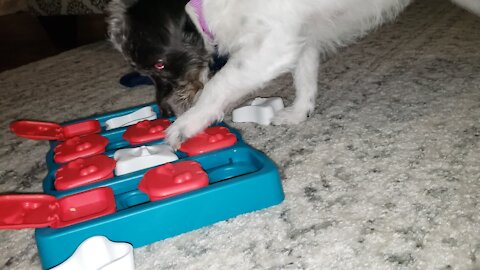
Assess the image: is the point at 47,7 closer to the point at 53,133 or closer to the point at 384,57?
the point at 53,133

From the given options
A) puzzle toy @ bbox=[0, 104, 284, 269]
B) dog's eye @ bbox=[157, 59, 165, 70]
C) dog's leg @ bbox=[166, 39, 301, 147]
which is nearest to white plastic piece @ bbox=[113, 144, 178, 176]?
puzzle toy @ bbox=[0, 104, 284, 269]

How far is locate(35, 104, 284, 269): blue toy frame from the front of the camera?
2.54 ft

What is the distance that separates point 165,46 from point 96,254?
2.05 feet

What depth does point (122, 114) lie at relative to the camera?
1301 millimetres

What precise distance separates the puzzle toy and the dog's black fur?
0.24 metres

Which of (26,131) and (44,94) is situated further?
(44,94)

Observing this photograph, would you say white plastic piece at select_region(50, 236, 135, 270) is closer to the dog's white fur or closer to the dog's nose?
the dog's white fur

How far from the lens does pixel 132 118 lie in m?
1.32

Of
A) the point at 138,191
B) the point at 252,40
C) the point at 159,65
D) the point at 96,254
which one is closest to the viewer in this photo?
the point at 96,254

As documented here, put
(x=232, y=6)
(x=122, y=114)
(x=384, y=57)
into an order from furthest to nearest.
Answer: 1. (x=384, y=57)
2. (x=122, y=114)
3. (x=232, y=6)

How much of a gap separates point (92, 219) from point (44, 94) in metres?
1.15

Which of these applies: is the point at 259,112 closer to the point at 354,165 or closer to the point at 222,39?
the point at 222,39

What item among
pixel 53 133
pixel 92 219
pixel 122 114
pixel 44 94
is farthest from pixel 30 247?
pixel 44 94

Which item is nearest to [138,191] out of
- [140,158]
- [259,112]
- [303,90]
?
[140,158]
